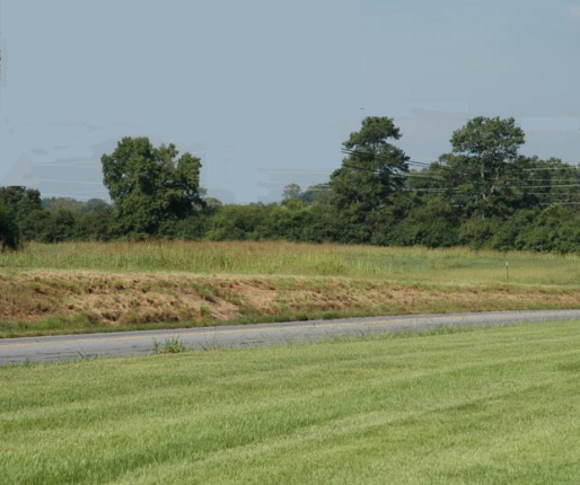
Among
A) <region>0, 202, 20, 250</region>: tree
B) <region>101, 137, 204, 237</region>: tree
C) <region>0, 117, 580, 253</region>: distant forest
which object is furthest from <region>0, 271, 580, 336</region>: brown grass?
<region>101, 137, 204, 237</region>: tree

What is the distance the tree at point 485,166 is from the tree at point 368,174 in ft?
23.4

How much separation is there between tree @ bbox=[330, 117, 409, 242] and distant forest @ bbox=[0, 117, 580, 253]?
0.12 meters

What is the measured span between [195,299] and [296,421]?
21.2 m

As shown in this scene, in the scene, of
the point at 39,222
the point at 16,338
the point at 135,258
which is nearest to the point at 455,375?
the point at 16,338

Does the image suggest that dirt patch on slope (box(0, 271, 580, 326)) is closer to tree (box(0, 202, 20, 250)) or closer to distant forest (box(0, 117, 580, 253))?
tree (box(0, 202, 20, 250))

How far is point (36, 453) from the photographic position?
24.1 ft

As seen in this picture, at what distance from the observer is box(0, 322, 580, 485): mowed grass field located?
22.6 feet

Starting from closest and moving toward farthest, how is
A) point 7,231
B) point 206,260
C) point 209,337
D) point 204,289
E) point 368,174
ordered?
point 209,337 < point 204,289 < point 7,231 < point 206,260 < point 368,174

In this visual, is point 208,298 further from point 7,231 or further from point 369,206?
point 369,206

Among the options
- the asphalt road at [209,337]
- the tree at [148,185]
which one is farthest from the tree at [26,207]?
the asphalt road at [209,337]

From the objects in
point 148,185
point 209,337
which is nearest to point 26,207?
point 148,185

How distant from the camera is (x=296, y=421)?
28.1 feet

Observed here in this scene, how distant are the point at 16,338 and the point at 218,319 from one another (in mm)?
8001

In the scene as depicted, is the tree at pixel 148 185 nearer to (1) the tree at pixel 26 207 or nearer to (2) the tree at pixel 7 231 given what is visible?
(1) the tree at pixel 26 207
